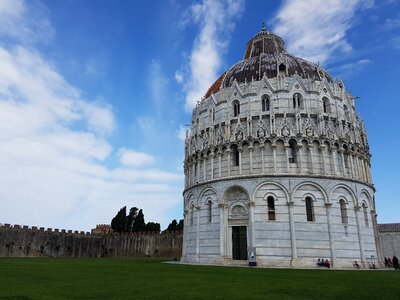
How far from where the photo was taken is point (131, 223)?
2840 inches

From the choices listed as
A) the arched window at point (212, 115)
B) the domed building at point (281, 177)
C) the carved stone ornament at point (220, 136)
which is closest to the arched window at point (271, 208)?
the domed building at point (281, 177)

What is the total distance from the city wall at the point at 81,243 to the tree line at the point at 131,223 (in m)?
6.96

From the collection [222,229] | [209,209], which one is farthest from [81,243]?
[222,229]

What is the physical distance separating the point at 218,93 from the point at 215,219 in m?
14.8

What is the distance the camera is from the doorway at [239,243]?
101 feet

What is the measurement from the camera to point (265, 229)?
29.9m

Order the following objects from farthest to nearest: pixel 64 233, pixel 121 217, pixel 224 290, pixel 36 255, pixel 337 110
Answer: pixel 121 217
pixel 64 233
pixel 36 255
pixel 337 110
pixel 224 290

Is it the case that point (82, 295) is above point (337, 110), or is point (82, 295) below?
below

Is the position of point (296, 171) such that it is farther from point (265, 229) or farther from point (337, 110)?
point (337, 110)

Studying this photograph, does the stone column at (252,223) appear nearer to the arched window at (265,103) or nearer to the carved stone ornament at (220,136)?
the carved stone ornament at (220,136)

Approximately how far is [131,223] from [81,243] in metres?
14.0

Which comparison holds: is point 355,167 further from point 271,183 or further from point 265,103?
point 265,103

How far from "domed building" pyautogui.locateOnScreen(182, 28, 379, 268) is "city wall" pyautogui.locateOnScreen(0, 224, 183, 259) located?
23.2 meters

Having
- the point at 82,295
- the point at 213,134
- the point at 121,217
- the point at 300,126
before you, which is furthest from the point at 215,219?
the point at 121,217
